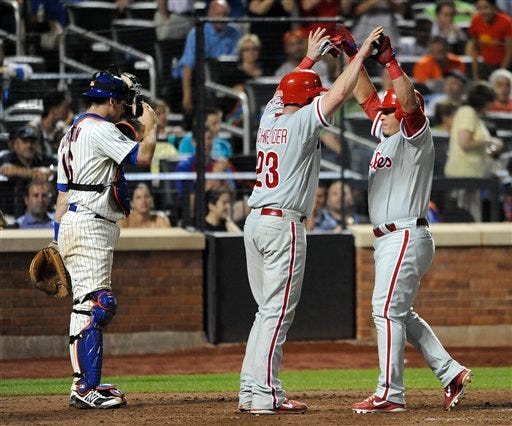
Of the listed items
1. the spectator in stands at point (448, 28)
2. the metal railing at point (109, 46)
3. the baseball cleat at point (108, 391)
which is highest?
the spectator in stands at point (448, 28)

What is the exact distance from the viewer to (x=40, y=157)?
11.8 metres

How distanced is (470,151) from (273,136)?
20.7 feet

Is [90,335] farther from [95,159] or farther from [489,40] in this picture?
[489,40]

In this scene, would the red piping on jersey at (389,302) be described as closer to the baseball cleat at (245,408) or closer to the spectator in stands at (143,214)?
the baseball cleat at (245,408)

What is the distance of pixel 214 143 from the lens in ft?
40.9

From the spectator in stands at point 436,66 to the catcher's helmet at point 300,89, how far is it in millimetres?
7549

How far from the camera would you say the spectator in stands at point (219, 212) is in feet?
40.5

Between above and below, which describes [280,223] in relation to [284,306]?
above

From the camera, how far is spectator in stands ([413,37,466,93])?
49.3 feet

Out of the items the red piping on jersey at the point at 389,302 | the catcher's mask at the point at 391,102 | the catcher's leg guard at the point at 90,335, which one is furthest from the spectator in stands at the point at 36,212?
the red piping on jersey at the point at 389,302

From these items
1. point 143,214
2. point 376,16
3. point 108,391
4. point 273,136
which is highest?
point 376,16

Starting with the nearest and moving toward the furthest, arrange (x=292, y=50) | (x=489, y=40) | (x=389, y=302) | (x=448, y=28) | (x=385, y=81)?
(x=389, y=302), (x=292, y=50), (x=385, y=81), (x=489, y=40), (x=448, y=28)

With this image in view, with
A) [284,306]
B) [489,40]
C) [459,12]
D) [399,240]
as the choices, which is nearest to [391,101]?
[399,240]

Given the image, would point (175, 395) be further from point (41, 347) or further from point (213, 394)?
point (41, 347)
